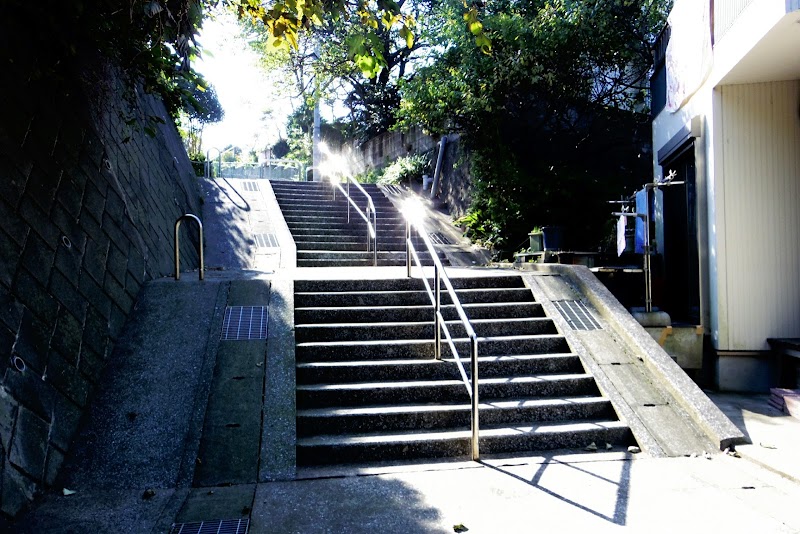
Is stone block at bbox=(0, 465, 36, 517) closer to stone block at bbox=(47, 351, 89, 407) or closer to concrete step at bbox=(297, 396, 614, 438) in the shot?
stone block at bbox=(47, 351, 89, 407)

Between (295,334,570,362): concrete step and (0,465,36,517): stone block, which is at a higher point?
(295,334,570,362): concrete step

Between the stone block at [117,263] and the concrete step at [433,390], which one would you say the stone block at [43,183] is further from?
the concrete step at [433,390]

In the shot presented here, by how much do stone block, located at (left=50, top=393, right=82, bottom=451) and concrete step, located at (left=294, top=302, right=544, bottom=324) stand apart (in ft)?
7.35

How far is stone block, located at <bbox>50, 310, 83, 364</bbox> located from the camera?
14.6 ft

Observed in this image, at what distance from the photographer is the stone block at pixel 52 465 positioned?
3.87m

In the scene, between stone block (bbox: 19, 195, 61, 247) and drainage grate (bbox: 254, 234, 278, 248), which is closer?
stone block (bbox: 19, 195, 61, 247)

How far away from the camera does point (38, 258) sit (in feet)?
14.9

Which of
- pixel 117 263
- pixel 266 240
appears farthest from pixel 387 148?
pixel 117 263

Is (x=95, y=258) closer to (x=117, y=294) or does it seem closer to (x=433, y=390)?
(x=117, y=294)

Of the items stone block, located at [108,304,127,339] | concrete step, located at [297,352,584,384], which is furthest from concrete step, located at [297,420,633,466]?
stone block, located at [108,304,127,339]

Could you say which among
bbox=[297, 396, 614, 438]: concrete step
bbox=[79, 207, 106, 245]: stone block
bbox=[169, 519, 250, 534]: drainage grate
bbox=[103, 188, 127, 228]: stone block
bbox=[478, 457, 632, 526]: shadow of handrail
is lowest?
bbox=[478, 457, 632, 526]: shadow of handrail

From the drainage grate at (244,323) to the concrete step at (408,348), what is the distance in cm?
41

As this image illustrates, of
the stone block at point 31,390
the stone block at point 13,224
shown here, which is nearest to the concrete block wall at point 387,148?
the stone block at point 13,224

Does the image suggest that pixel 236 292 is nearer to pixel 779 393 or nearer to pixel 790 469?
pixel 790 469
